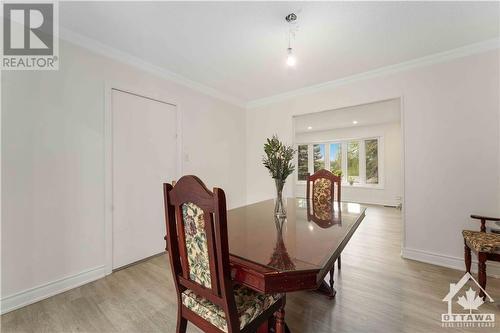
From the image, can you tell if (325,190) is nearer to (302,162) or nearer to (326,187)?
(326,187)

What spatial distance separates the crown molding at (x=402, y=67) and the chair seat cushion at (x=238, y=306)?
9.74 ft

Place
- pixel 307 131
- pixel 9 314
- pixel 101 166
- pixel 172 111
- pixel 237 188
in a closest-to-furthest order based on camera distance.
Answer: pixel 9 314, pixel 101 166, pixel 172 111, pixel 237 188, pixel 307 131

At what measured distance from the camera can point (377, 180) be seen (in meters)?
6.20

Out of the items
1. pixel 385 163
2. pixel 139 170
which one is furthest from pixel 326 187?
pixel 385 163

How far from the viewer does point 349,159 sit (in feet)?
21.7

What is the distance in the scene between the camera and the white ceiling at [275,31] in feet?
5.48

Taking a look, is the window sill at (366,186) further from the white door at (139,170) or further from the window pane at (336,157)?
the white door at (139,170)

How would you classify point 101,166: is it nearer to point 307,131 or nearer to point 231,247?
point 231,247

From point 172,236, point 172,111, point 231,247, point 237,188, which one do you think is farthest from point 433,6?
point 237,188

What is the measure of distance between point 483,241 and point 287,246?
187 cm

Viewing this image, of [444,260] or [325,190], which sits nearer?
[444,260]

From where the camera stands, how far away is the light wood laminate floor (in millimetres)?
1503

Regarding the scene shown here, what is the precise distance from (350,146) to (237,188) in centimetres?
443

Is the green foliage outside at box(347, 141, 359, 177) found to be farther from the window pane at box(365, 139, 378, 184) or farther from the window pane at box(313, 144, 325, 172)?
the window pane at box(313, 144, 325, 172)
